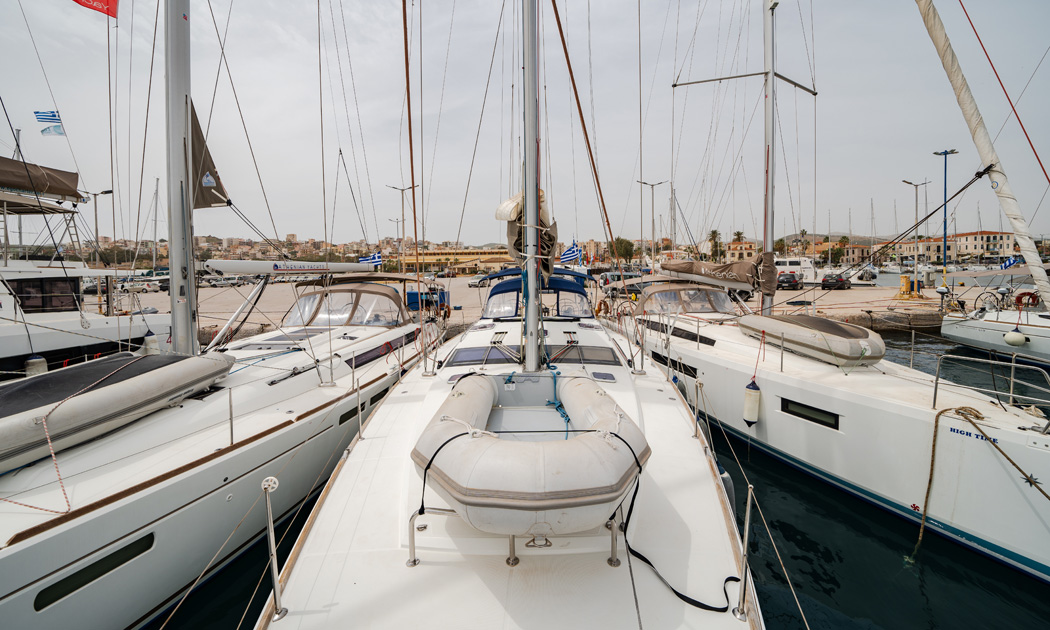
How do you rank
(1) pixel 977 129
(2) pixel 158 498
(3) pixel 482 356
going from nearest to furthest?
(2) pixel 158 498
(1) pixel 977 129
(3) pixel 482 356

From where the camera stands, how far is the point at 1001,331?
Answer: 977 centimetres

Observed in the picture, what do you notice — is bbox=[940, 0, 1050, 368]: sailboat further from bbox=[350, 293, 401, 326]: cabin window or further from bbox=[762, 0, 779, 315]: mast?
bbox=[350, 293, 401, 326]: cabin window

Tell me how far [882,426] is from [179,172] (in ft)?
23.5

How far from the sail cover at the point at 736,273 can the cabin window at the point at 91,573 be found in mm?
8298

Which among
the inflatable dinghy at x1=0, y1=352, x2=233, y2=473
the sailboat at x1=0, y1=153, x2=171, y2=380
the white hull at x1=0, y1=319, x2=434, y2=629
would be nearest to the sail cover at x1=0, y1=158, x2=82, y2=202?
the sailboat at x1=0, y1=153, x2=171, y2=380

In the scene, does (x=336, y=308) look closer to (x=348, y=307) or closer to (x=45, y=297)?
(x=348, y=307)

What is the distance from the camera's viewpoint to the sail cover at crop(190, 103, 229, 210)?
470 centimetres

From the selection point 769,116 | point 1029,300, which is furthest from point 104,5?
point 1029,300

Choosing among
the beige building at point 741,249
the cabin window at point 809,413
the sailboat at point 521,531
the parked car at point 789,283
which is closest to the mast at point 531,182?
the sailboat at point 521,531

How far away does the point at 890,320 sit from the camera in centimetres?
1382

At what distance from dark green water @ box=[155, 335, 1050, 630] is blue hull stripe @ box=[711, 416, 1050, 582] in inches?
4.0

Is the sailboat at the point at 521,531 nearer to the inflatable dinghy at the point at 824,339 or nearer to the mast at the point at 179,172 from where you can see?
the mast at the point at 179,172

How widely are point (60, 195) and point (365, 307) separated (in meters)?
5.87

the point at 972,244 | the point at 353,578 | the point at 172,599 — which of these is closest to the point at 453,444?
the point at 353,578
